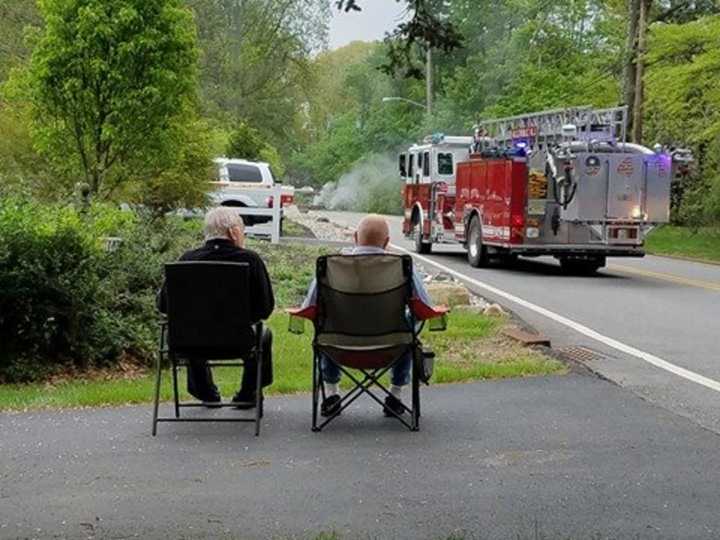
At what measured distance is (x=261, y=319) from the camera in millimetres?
7066

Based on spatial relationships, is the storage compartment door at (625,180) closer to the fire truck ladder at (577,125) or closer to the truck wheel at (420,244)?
the fire truck ladder at (577,125)

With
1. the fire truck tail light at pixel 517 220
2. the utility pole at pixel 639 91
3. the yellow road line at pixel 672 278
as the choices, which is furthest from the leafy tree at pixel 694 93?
the fire truck tail light at pixel 517 220

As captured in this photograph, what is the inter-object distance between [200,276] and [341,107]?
66608 mm

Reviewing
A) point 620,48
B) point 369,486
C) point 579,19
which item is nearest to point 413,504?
point 369,486

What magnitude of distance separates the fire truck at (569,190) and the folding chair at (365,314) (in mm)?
12998

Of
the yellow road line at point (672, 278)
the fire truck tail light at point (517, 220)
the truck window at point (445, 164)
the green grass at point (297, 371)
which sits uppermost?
the truck window at point (445, 164)

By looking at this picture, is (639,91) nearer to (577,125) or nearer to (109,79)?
(577,125)

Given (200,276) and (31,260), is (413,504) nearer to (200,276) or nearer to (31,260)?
(200,276)

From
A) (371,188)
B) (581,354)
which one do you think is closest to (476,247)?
(581,354)

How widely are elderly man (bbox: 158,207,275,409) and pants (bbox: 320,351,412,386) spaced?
0.38 metres

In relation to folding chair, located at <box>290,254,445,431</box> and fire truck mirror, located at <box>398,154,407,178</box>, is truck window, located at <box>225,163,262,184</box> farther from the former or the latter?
folding chair, located at <box>290,254,445,431</box>

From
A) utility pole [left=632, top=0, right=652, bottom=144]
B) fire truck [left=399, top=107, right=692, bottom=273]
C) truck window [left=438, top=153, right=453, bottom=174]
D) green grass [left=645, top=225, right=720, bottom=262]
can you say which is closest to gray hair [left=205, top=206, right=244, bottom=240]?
fire truck [left=399, top=107, right=692, bottom=273]

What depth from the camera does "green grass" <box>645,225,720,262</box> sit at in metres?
30.2

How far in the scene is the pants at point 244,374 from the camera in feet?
23.9
